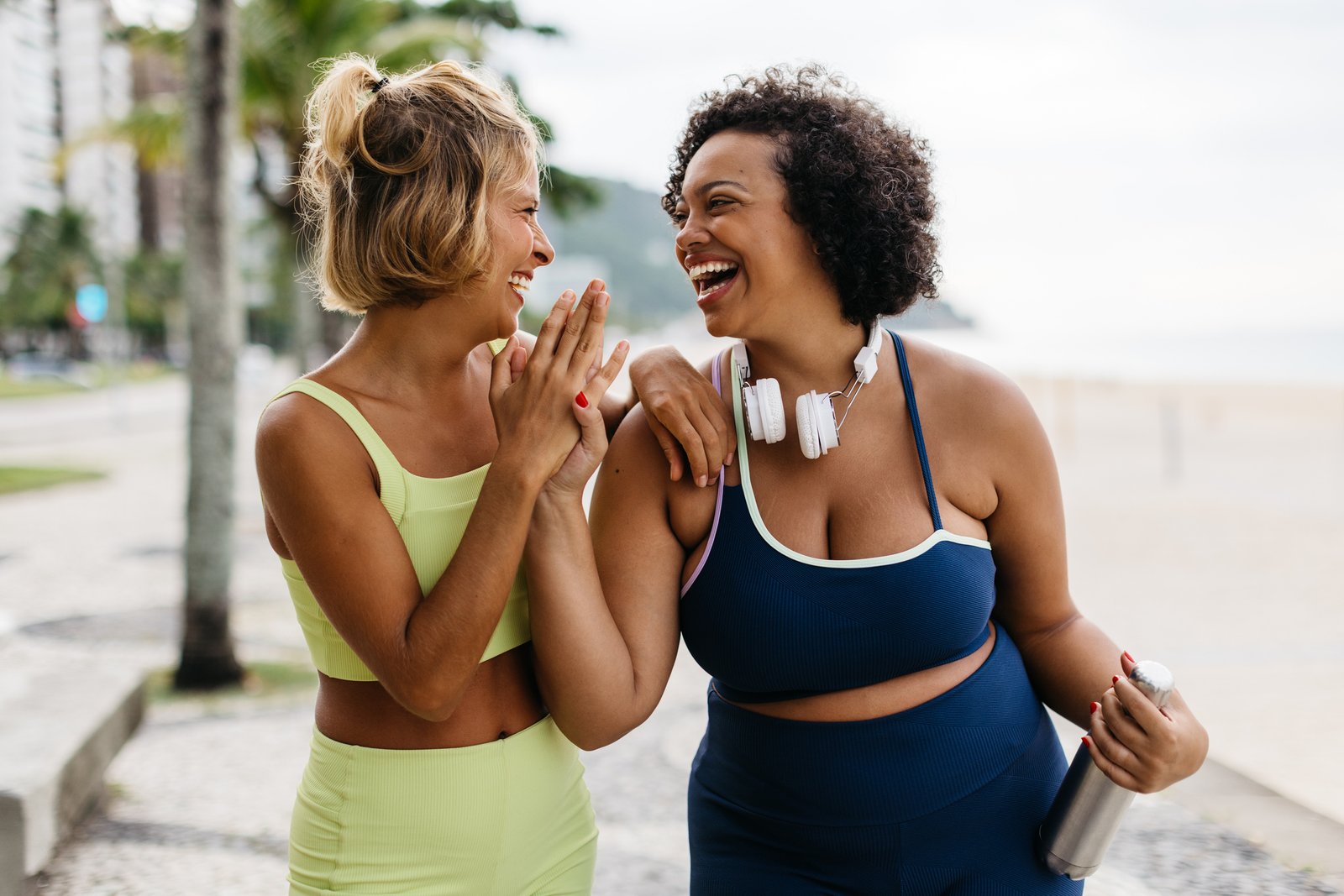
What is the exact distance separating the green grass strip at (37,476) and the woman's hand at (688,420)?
16741 mm

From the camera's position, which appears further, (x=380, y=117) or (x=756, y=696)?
(x=756, y=696)

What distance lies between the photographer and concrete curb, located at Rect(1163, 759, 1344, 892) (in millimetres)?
3809

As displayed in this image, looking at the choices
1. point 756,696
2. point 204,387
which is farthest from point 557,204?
point 756,696

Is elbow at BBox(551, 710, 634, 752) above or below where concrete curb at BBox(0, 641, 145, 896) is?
above

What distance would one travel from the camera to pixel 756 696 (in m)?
2.13

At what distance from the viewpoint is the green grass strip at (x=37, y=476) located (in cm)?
1662

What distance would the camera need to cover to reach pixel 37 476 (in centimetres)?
1772

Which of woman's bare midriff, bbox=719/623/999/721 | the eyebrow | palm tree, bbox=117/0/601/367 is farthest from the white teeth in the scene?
palm tree, bbox=117/0/601/367

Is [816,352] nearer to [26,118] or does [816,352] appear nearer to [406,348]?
[406,348]

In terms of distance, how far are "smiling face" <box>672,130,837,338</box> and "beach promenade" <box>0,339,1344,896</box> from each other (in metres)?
2.47

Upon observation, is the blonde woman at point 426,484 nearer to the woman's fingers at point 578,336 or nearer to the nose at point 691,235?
the woman's fingers at point 578,336

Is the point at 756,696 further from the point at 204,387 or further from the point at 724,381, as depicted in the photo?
the point at 204,387

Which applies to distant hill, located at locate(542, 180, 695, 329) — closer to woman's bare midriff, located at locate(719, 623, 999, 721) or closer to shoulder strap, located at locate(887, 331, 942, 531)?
shoulder strap, located at locate(887, 331, 942, 531)

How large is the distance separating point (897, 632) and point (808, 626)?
0.51ft
